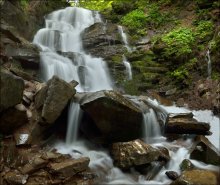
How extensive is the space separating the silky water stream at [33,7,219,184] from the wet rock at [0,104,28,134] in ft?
3.93

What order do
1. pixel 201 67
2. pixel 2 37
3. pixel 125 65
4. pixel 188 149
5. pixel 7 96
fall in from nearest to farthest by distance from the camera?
pixel 7 96
pixel 188 149
pixel 2 37
pixel 201 67
pixel 125 65

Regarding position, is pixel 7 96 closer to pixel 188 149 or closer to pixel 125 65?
pixel 188 149

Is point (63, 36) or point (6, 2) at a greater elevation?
point (6, 2)

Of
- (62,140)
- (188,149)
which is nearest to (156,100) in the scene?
(188,149)

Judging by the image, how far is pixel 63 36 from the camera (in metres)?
14.8

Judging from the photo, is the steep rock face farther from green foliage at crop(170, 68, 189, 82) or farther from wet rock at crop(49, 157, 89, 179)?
green foliage at crop(170, 68, 189, 82)

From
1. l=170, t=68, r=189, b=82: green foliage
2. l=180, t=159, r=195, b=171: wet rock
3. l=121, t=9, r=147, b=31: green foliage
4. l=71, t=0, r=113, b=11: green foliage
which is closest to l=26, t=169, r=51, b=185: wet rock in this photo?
l=180, t=159, r=195, b=171: wet rock

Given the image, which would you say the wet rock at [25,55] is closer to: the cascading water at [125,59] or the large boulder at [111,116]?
the large boulder at [111,116]

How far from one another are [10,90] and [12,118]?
0.77 m

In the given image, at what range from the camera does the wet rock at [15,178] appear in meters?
6.21

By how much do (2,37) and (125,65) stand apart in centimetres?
498

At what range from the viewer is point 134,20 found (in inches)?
676

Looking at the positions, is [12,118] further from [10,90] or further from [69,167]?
[69,167]

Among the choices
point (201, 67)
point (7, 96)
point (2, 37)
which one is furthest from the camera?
point (201, 67)
